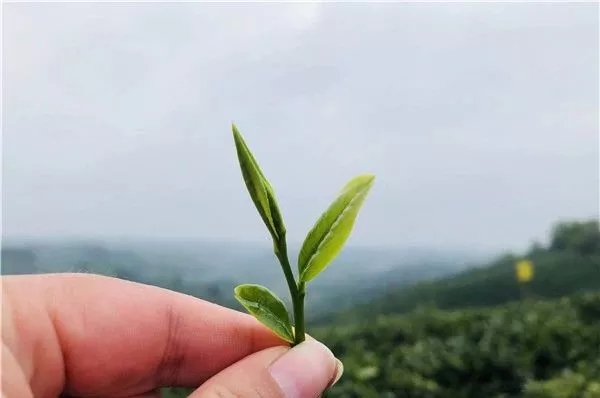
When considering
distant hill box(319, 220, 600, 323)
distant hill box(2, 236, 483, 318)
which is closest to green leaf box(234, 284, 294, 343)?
distant hill box(2, 236, 483, 318)

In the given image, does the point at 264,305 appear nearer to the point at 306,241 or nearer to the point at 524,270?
the point at 306,241

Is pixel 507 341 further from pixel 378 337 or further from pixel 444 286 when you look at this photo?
pixel 444 286

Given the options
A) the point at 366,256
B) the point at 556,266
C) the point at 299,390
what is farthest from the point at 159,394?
the point at 556,266

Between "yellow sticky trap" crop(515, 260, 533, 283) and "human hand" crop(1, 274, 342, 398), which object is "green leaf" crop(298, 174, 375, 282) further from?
"yellow sticky trap" crop(515, 260, 533, 283)

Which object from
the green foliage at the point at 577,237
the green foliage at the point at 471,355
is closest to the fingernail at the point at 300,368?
the green foliage at the point at 471,355

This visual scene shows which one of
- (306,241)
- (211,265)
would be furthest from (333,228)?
(211,265)

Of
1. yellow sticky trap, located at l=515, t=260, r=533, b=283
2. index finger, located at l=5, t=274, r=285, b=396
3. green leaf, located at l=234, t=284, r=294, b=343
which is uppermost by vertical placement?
green leaf, located at l=234, t=284, r=294, b=343
